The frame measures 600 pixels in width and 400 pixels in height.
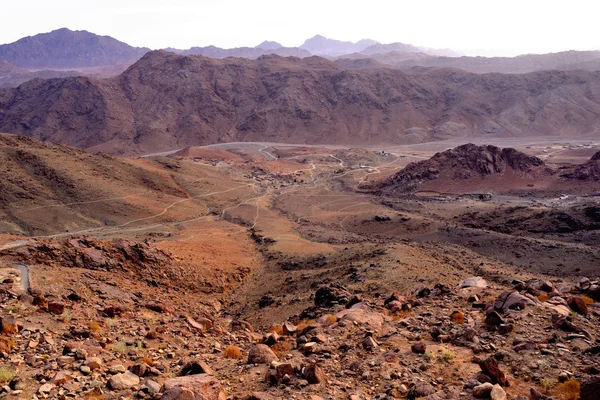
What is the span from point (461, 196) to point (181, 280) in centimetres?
3985

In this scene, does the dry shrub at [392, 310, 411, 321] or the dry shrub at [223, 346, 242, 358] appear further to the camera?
the dry shrub at [392, 310, 411, 321]

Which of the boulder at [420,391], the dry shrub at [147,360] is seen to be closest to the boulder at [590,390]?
the boulder at [420,391]

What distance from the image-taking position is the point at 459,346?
1062 cm

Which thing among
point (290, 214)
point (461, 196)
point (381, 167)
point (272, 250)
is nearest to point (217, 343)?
point (272, 250)

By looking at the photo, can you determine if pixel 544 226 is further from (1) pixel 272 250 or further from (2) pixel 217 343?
(2) pixel 217 343

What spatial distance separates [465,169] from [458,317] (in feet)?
166

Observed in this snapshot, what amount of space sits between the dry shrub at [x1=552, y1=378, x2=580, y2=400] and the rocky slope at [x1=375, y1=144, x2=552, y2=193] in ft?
165

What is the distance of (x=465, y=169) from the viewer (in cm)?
5938

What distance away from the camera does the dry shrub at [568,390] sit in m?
8.00

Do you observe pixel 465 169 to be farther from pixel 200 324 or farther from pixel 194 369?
pixel 194 369

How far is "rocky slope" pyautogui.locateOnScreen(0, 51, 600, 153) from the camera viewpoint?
121250 mm

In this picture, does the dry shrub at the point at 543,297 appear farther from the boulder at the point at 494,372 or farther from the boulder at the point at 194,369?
the boulder at the point at 194,369

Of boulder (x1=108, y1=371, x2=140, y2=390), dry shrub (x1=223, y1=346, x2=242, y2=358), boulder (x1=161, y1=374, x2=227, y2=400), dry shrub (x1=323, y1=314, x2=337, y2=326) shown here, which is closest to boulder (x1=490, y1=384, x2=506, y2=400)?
boulder (x1=161, y1=374, x2=227, y2=400)

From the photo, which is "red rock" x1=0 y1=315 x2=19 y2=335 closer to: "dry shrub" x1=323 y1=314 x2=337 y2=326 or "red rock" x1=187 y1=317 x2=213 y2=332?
"red rock" x1=187 y1=317 x2=213 y2=332
